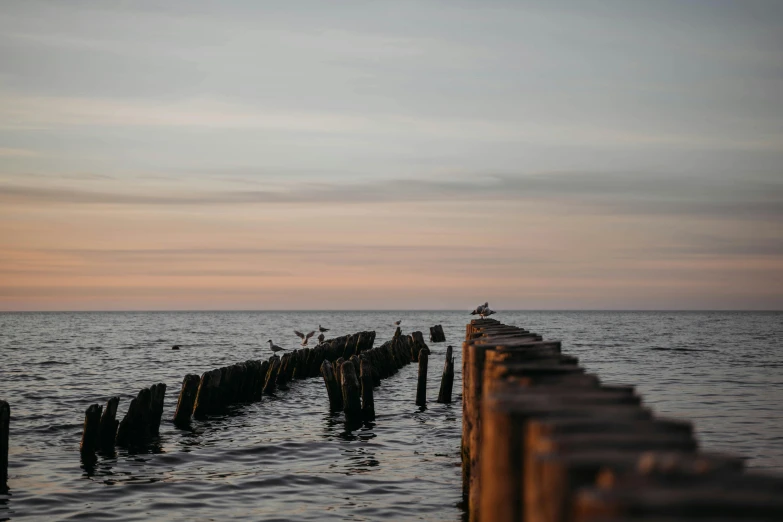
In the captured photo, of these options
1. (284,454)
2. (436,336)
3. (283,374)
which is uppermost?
(283,374)

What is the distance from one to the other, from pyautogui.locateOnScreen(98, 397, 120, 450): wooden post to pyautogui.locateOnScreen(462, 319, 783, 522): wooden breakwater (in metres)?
9.12

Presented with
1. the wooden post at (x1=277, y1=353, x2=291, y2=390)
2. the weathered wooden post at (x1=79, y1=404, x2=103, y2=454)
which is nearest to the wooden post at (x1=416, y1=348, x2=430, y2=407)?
the wooden post at (x1=277, y1=353, x2=291, y2=390)

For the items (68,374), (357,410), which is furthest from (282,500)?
(68,374)

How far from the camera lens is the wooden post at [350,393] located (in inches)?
614

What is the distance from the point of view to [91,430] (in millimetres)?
12469

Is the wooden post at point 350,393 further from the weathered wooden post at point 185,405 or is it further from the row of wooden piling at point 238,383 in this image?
the weathered wooden post at point 185,405

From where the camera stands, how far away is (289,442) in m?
14.0

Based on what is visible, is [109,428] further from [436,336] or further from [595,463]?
[436,336]

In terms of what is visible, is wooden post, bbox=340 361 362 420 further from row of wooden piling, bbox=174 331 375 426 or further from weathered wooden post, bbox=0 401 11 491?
weathered wooden post, bbox=0 401 11 491

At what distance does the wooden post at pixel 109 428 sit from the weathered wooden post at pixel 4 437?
6.17 ft

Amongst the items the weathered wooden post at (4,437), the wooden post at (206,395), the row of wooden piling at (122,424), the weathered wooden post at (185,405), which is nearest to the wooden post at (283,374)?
the wooden post at (206,395)

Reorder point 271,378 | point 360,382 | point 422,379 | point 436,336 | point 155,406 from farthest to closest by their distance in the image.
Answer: point 436,336 < point 271,378 < point 422,379 < point 360,382 < point 155,406

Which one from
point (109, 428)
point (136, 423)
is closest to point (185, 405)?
point (136, 423)

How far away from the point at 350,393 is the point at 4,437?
22.2 ft
